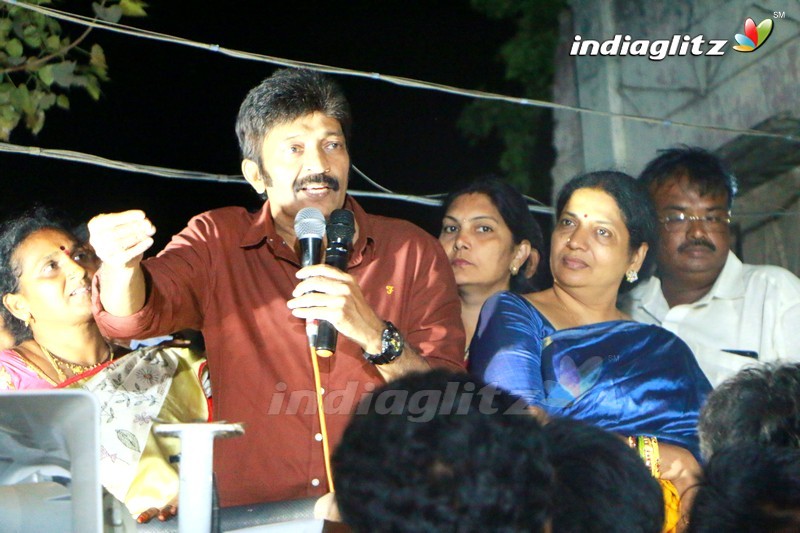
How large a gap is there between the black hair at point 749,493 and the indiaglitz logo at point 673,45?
126 inches

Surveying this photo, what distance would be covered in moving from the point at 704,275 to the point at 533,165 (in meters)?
1.38

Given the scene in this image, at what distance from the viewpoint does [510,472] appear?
1.48m

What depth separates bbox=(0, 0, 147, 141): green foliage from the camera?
13.2ft

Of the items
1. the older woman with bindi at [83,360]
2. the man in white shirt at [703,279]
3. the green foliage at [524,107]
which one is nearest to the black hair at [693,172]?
the man in white shirt at [703,279]

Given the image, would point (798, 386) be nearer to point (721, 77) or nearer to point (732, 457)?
point (732, 457)

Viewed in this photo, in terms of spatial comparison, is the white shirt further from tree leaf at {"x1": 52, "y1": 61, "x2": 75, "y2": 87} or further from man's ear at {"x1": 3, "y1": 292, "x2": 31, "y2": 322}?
tree leaf at {"x1": 52, "y1": 61, "x2": 75, "y2": 87}

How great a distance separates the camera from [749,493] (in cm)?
175

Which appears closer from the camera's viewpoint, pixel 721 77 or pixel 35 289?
pixel 35 289

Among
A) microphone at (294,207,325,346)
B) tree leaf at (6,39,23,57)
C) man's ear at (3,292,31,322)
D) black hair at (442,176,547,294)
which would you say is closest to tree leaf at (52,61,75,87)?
tree leaf at (6,39,23,57)

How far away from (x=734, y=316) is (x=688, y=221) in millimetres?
390

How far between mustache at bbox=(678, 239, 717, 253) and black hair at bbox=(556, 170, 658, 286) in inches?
9.1

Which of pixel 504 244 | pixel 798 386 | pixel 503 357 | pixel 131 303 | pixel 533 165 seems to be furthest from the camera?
pixel 533 165

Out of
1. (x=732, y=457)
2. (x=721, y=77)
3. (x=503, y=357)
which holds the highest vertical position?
(x=721, y=77)

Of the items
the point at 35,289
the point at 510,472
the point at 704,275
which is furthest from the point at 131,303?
the point at 704,275
